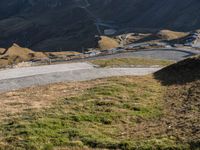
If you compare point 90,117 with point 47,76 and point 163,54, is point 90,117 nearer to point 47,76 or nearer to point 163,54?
point 47,76

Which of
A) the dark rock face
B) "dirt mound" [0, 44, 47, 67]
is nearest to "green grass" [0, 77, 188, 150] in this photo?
"dirt mound" [0, 44, 47, 67]

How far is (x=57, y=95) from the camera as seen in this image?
A: 24125mm

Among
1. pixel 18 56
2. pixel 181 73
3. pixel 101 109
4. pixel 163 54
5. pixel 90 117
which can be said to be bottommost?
pixel 90 117

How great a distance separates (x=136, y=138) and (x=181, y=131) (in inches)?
79.9

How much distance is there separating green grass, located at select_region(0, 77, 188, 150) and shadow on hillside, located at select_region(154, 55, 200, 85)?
2344 millimetres

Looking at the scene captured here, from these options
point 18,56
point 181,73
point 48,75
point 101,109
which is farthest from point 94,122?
point 18,56

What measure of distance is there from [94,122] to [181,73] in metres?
12.2

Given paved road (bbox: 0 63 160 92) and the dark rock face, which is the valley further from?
the dark rock face

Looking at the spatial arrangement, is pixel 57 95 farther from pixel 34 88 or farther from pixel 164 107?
pixel 164 107

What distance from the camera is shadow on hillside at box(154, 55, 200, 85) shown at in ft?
87.8

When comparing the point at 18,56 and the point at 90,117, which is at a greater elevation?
the point at 18,56

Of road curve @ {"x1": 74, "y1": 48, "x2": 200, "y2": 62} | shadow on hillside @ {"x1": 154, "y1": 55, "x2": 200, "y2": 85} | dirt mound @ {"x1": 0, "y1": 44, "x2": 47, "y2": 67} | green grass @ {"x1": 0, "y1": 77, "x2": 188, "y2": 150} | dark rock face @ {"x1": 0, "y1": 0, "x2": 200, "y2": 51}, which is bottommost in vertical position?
green grass @ {"x1": 0, "y1": 77, "x2": 188, "y2": 150}

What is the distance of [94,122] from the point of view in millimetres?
18641

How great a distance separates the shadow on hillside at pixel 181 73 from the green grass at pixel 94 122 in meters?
2.34
